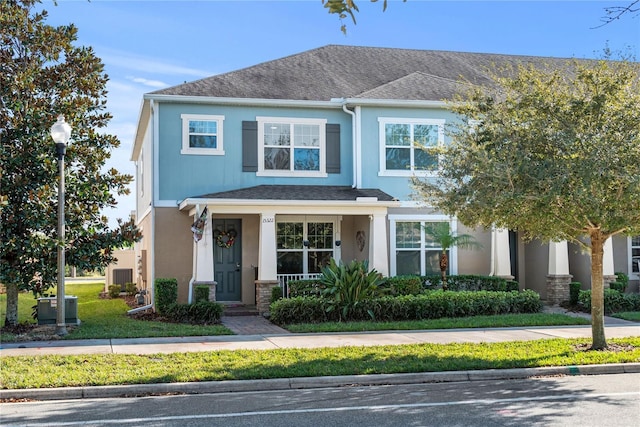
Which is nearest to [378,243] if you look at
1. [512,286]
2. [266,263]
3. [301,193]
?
[301,193]

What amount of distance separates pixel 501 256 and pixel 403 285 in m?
3.74

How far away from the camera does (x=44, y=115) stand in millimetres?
13820

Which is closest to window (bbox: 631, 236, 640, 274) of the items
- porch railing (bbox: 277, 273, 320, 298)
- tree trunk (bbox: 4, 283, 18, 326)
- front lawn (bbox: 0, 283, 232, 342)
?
porch railing (bbox: 277, 273, 320, 298)

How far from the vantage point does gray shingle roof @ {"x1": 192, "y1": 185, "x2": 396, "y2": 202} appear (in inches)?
698

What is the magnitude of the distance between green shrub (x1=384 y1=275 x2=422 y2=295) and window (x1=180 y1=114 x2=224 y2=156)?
5.71 meters

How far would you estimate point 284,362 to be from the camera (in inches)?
410

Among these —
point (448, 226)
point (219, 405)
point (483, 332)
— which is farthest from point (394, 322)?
point (219, 405)

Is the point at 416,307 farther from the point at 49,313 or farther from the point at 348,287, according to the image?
the point at 49,313

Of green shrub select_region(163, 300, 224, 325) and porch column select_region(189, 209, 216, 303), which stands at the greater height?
porch column select_region(189, 209, 216, 303)

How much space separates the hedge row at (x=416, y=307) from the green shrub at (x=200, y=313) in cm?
129

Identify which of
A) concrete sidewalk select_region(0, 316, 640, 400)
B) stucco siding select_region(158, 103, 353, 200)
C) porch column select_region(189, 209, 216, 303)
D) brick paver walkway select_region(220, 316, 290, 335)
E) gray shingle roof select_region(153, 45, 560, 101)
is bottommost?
concrete sidewalk select_region(0, 316, 640, 400)

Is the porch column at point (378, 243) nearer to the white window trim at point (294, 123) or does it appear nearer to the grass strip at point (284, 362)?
the white window trim at point (294, 123)

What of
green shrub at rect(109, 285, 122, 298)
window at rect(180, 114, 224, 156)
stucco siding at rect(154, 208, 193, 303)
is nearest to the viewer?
stucco siding at rect(154, 208, 193, 303)

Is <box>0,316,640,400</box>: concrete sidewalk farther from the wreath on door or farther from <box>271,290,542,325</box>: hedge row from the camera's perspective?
the wreath on door
